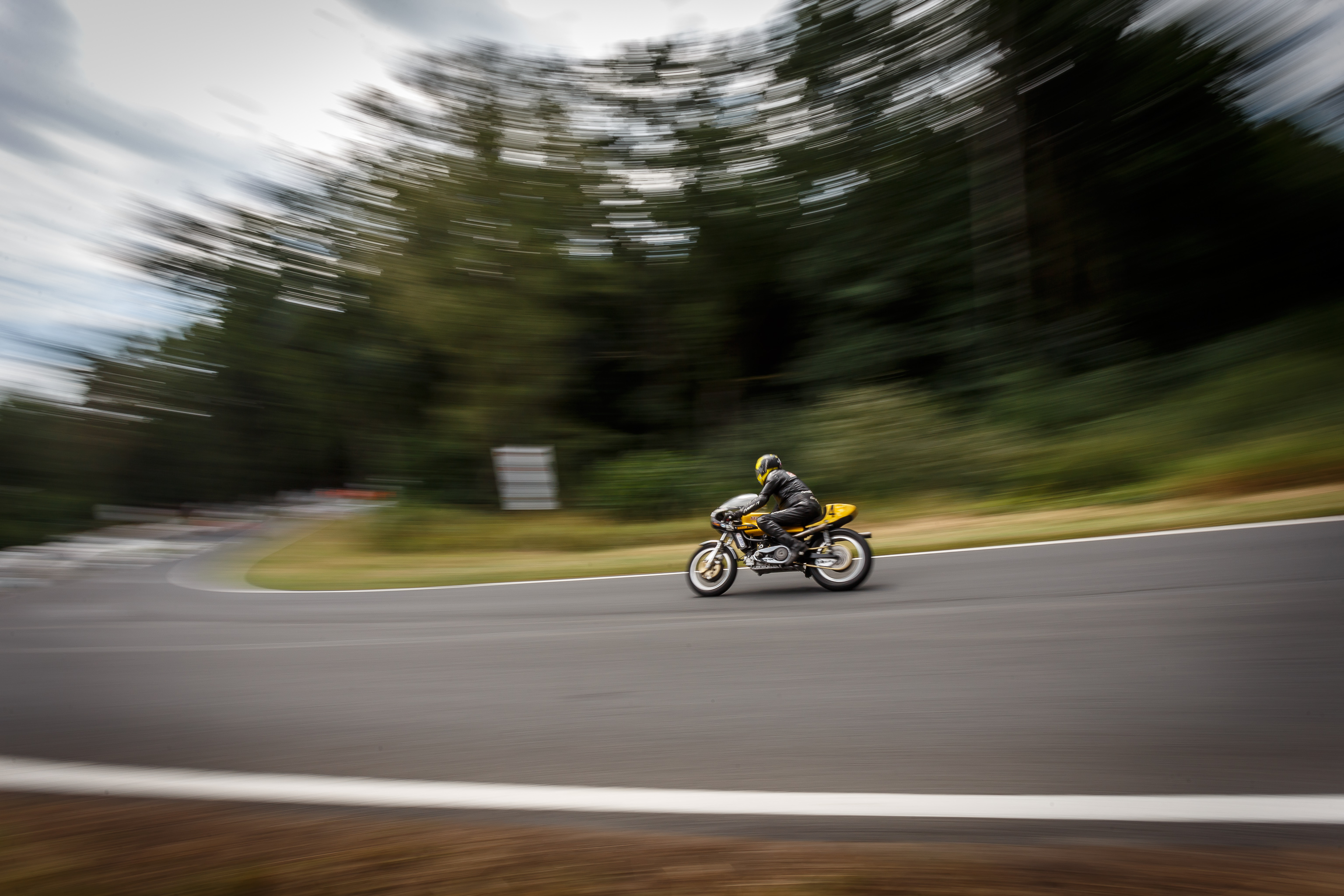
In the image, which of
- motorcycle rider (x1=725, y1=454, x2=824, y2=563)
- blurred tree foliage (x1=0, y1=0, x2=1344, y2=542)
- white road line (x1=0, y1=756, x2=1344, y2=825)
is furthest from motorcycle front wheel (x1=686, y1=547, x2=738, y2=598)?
blurred tree foliage (x1=0, y1=0, x2=1344, y2=542)

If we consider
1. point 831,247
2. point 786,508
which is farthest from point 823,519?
point 831,247

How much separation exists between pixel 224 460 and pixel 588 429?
5646cm

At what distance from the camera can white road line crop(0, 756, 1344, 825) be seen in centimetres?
342

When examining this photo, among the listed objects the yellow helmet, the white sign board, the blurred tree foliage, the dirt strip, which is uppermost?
the blurred tree foliage

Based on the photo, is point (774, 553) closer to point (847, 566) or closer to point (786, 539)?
point (786, 539)

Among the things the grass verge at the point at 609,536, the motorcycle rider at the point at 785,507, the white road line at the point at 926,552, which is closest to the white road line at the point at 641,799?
the motorcycle rider at the point at 785,507

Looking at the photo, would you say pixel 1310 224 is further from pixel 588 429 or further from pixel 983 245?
pixel 588 429

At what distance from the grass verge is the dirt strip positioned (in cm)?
910

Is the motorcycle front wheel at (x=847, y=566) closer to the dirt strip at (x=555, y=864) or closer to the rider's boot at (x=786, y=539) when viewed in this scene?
the rider's boot at (x=786, y=539)

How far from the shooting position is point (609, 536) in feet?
63.5

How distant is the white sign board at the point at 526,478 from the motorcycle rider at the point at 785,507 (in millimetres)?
13260

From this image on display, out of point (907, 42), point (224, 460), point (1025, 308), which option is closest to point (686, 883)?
point (1025, 308)

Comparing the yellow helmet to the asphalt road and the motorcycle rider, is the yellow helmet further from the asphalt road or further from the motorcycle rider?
the asphalt road

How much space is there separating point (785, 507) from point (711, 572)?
1123 millimetres
